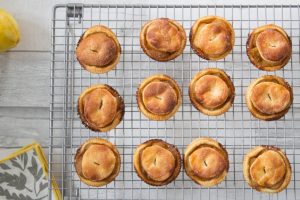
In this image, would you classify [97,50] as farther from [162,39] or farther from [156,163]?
[156,163]

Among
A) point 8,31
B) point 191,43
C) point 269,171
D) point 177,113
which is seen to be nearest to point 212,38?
point 191,43

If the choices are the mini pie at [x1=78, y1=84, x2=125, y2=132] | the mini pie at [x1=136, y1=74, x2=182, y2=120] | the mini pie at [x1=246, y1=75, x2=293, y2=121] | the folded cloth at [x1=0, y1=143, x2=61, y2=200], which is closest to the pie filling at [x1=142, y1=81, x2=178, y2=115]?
the mini pie at [x1=136, y1=74, x2=182, y2=120]

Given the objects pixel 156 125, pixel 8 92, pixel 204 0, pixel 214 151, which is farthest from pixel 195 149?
pixel 8 92

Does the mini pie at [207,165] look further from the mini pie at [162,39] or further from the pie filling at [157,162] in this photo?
the mini pie at [162,39]

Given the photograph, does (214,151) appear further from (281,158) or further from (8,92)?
(8,92)

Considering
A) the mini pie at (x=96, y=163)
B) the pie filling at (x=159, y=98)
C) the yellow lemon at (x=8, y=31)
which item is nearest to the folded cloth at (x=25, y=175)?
the mini pie at (x=96, y=163)

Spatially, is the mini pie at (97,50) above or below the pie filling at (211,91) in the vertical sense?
above

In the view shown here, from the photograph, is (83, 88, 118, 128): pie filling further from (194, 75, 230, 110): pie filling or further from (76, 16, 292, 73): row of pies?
(194, 75, 230, 110): pie filling
